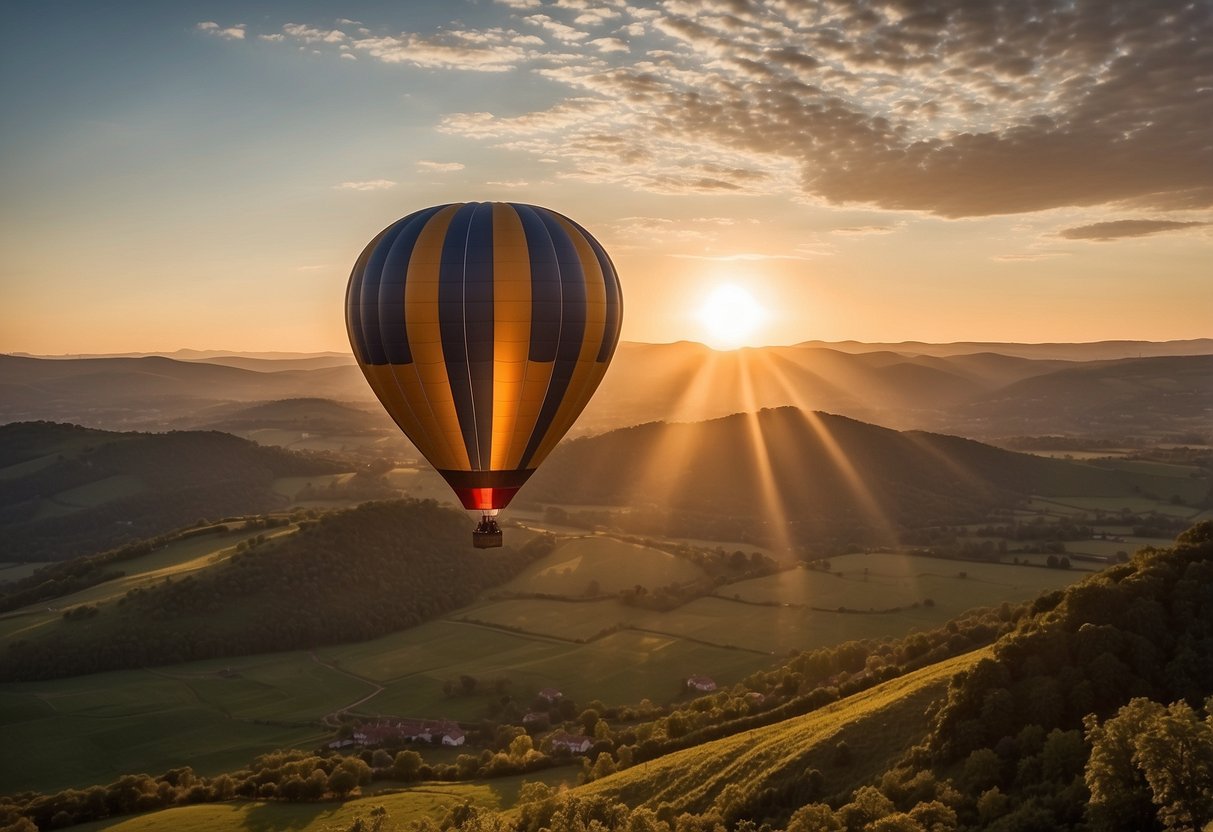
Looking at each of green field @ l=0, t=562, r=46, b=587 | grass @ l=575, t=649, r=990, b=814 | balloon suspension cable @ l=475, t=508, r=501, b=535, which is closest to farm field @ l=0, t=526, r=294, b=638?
green field @ l=0, t=562, r=46, b=587

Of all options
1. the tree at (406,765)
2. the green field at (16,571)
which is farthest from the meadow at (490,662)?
the green field at (16,571)

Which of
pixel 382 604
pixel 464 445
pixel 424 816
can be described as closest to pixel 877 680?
pixel 424 816

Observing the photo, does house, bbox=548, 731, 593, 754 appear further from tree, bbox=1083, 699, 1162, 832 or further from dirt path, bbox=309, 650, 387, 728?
tree, bbox=1083, 699, 1162, 832

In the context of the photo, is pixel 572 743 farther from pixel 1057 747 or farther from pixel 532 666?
pixel 1057 747

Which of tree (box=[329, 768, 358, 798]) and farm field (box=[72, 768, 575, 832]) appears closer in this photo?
farm field (box=[72, 768, 575, 832])

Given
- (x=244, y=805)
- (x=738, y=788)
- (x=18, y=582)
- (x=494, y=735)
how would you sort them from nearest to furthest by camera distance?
(x=738, y=788)
(x=244, y=805)
(x=494, y=735)
(x=18, y=582)

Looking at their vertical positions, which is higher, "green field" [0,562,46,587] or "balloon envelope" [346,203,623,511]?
"balloon envelope" [346,203,623,511]

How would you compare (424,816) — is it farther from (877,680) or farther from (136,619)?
(136,619)

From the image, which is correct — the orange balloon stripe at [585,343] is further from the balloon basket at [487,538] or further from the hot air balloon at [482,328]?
the balloon basket at [487,538]
